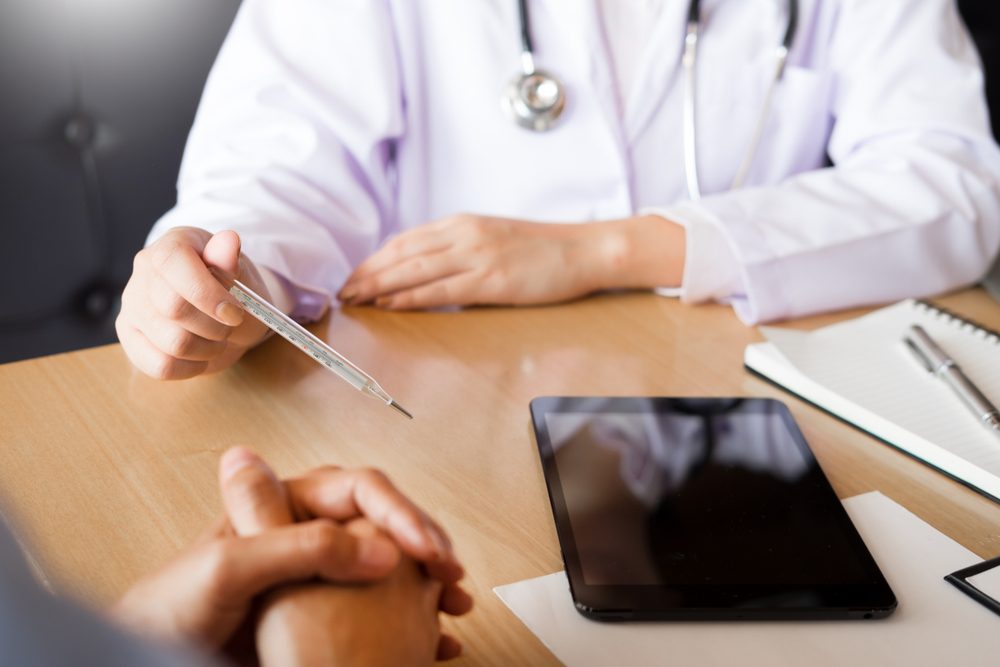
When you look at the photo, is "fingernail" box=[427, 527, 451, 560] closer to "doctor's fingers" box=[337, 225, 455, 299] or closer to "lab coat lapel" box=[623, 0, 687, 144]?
"doctor's fingers" box=[337, 225, 455, 299]

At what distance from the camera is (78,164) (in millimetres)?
1037

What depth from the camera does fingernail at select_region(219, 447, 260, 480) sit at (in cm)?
36

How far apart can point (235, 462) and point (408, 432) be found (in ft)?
0.82

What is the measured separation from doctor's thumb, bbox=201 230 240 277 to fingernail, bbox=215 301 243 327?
0.08 ft

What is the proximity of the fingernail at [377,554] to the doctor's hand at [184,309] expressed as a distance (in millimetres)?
277

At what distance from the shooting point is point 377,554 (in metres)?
0.33

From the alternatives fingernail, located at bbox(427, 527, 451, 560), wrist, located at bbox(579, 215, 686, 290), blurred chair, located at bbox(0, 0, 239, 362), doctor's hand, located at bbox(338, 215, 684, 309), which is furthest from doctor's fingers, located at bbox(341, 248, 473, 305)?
fingernail, located at bbox(427, 527, 451, 560)

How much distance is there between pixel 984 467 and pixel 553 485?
0.28 meters

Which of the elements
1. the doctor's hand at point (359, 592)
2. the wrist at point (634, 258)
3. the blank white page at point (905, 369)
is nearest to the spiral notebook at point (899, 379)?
the blank white page at point (905, 369)

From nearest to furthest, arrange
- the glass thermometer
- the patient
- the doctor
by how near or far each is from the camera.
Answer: the patient
the glass thermometer
the doctor

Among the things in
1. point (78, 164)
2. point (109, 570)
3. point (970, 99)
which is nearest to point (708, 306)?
point (970, 99)

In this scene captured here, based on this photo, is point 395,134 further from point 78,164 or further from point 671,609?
point 671,609

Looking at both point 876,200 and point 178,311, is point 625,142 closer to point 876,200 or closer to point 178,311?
point 876,200

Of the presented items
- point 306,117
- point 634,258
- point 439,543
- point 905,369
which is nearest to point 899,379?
point 905,369
